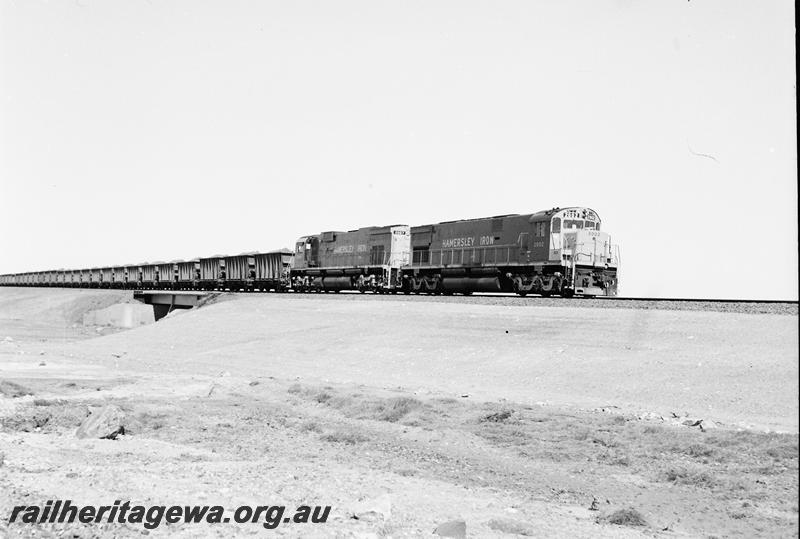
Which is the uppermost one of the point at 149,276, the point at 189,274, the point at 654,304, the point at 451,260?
the point at 451,260

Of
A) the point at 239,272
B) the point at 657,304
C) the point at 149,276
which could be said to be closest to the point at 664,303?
the point at 657,304

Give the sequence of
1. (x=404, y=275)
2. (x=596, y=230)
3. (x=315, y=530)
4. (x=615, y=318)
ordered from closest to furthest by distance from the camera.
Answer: (x=315, y=530) < (x=615, y=318) < (x=596, y=230) < (x=404, y=275)

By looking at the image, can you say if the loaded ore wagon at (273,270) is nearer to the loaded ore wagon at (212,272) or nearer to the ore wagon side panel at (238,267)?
the ore wagon side panel at (238,267)

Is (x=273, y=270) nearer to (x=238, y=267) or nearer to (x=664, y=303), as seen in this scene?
(x=238, y=267)

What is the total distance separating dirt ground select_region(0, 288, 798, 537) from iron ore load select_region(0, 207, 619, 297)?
4347 millimetres

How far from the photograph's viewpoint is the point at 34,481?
829 centimetres

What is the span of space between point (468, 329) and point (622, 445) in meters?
11.2

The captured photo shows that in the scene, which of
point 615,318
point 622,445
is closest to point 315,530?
point 622,445

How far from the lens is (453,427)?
41.9 feet

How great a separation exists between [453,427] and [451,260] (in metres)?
20.6

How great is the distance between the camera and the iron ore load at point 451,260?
27297 millimetres

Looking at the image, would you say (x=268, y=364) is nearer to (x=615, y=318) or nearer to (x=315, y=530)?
(x=615, y=318)

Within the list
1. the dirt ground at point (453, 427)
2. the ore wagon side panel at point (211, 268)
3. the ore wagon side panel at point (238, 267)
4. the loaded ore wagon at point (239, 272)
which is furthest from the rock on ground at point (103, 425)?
the ore wagon side panel at point (211, 268)

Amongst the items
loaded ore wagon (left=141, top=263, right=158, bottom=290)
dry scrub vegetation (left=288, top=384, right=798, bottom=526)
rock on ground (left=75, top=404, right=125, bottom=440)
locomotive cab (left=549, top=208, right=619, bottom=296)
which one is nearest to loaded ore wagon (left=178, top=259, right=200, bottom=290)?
loaded ore wagon (left=141, top=263, right=158, bottom=290)
